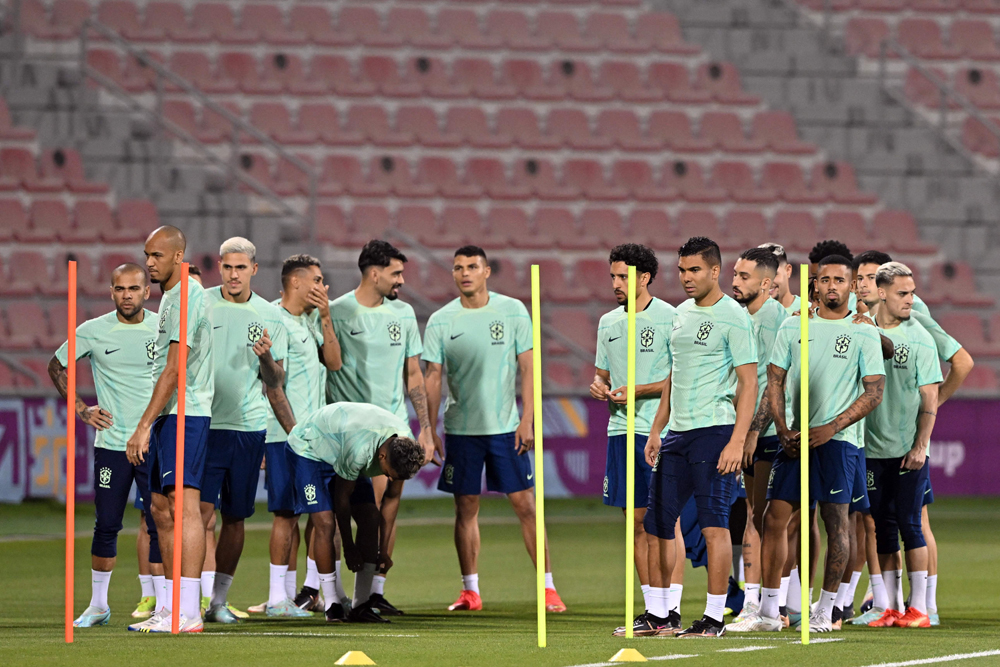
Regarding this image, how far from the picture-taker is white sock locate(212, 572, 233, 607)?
921cm

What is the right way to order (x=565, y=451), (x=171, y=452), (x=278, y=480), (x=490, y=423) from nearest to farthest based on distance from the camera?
(x=171, y=452) → (x=278, y=480) → (x=490, y=423) → (x=565, y=451)

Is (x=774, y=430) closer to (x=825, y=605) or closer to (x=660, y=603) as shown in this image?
(x=825, y=605)

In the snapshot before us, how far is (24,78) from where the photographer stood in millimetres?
22312

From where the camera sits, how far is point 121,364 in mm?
9211

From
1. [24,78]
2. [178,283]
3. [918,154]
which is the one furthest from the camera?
[918,154]

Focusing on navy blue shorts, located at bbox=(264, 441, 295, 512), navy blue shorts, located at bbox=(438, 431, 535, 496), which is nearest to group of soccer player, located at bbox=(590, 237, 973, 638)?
navy blue shorts, located at bbox=(438, 431, 535, 496)

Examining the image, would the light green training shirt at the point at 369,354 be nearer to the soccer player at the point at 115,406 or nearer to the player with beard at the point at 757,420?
the soccer player at the point at 115,406

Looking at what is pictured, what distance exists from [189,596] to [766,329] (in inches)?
155

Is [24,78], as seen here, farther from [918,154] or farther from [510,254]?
[918,154]

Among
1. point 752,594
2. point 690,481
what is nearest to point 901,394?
point 752,594

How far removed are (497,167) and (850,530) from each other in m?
14.5

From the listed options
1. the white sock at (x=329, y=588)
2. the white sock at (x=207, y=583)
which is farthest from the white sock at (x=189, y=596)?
the white sock at (x=329, y=588)

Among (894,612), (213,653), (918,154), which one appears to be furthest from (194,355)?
(918,154)

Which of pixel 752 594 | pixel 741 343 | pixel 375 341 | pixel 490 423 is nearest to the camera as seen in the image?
pixel 741 343
